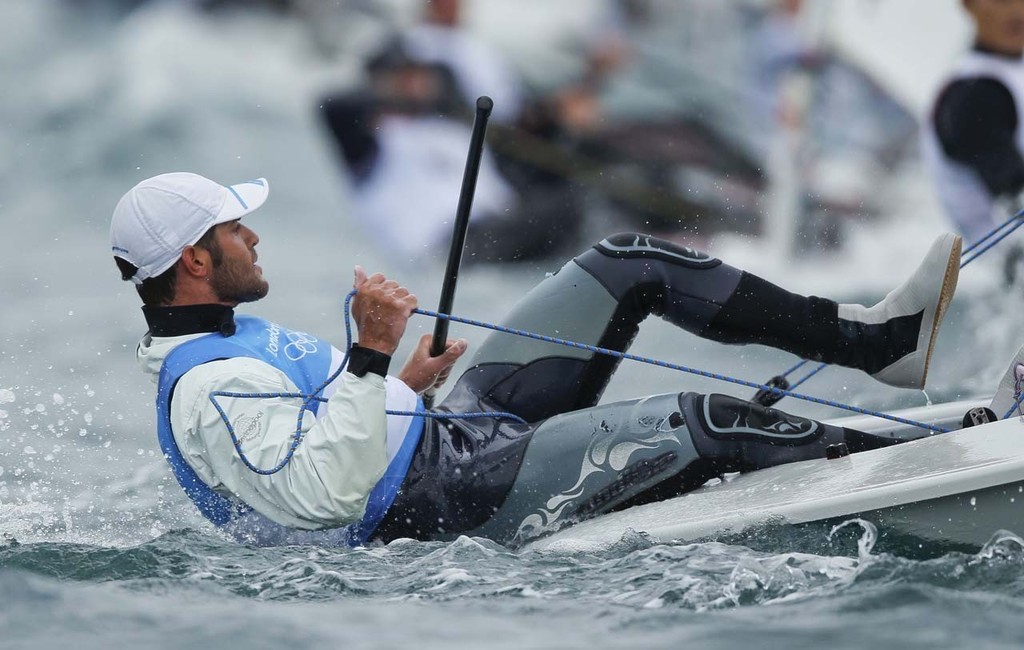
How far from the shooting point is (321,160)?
10602 mm

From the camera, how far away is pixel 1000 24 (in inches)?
375

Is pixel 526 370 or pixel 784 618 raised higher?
pixel 526 370

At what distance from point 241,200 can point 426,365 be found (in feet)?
1.77

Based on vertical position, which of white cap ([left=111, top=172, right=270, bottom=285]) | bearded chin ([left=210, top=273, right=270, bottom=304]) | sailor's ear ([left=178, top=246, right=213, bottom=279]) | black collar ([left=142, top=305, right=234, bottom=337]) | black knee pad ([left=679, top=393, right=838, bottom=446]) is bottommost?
black knee pad ([left=679, top=393, right=838, bottom=446])

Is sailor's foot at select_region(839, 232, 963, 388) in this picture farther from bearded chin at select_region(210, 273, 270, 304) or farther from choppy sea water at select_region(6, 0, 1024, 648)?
bearded chin at select_region(210, 273, 270, 304)

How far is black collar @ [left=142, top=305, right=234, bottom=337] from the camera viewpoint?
8.36 ft

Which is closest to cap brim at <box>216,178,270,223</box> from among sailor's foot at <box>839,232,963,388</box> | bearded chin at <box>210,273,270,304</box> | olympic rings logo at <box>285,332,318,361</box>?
bearded chin at <box>210,273,270,304</box>

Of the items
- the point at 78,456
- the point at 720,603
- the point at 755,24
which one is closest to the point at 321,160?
the point at 755,24

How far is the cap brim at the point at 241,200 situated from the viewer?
2.59 metres

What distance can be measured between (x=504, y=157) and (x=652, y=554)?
7803 mm

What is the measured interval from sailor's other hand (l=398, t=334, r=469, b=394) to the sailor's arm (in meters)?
0.42

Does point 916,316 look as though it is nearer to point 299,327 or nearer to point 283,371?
point 283,371

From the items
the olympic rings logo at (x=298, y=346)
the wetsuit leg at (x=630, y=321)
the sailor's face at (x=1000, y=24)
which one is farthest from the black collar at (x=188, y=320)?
the sailor's face at (x=1000, y=24)

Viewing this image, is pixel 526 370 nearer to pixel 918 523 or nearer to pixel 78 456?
pixel 918 523
